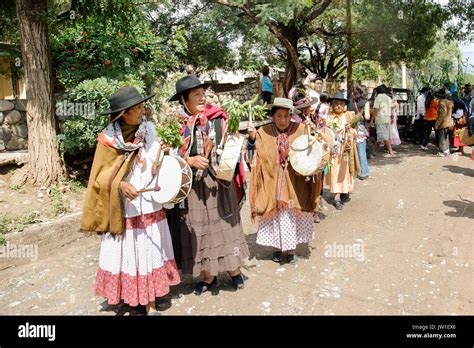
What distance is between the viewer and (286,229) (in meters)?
4.80

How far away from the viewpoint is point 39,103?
263 inches

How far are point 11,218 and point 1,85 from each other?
4133 millimetres

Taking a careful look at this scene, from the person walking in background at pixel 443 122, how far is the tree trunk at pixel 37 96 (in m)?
10.2

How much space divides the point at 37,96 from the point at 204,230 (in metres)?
4.21

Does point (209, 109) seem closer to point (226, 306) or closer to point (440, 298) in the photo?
point (226, 306)

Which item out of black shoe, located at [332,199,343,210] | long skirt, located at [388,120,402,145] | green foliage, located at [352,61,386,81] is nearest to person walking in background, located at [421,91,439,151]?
long skirt, located at [388,120,402,145]

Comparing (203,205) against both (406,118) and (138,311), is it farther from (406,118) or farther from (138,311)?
(406,118)

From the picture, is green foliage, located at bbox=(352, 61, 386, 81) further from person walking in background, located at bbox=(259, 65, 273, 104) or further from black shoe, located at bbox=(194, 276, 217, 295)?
black shoe, located at bbox=(194, 276, 217, 295)

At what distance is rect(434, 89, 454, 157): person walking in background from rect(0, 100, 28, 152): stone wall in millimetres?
10583

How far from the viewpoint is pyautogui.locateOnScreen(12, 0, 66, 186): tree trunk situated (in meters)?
6.58

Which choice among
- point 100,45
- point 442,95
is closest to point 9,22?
point 100,45

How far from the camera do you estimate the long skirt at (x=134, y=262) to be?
3588 mm

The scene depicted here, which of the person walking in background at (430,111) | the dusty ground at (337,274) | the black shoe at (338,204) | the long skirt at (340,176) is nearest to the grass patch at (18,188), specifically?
the dusty ground at (337,274)

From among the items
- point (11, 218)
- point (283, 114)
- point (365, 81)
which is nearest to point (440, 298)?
point (283, 114)
